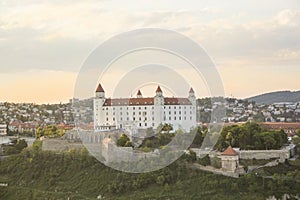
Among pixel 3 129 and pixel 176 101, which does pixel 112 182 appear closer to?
pixel 176 101

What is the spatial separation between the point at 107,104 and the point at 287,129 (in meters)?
10.7

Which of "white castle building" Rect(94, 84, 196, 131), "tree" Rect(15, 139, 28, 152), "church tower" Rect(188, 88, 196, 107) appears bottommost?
"tree" Rect(15, 139, 28, 152)

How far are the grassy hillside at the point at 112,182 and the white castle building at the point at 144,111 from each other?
151 inches

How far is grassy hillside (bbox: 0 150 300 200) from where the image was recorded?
16656 millimetres

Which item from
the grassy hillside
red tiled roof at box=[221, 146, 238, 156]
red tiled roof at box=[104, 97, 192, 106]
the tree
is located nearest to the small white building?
the tree

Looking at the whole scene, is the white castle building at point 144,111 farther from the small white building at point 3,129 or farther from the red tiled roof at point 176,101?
the small white building at point 3,129

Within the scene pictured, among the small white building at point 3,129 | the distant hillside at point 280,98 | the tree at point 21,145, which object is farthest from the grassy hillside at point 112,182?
the distant hillside at point 280,98

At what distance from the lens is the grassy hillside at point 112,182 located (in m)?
16.7

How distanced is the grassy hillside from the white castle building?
3837 mm

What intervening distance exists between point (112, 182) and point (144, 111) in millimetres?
6941

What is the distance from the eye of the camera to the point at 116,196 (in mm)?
17531

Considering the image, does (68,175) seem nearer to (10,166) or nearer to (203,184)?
(10,166)

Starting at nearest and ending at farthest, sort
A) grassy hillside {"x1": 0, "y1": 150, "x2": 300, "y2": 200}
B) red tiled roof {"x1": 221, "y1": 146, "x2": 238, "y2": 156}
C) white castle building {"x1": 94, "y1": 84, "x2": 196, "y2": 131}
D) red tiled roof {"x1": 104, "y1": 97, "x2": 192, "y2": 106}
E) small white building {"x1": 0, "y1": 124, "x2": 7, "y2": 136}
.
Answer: grassy hillside {"x1": 0, "y1": 150, "x2": 300, "y2": 200}, red tiled roof {"x1": 221, "y1": 146, "x2": 238, "y2": 156}, white castle building {"x1": 94, "y1": 84, "x2": 196, "y2": 131}, red tiled roof {"x1": 104, "y1": 97, "x2": 192, "y2": 106}, small white building {"x1": 0, "y1": 124, "x2": 7, "y2": 136}

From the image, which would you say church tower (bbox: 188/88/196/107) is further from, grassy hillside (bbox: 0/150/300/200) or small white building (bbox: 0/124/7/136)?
small white building (bbox: 0/124/7/136)
